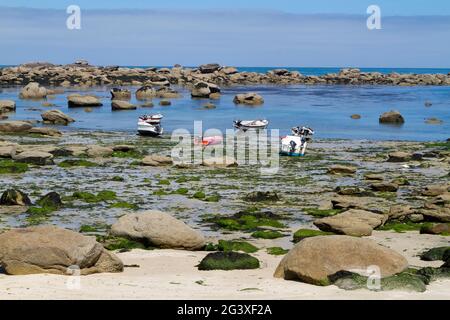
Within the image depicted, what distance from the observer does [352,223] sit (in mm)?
21969

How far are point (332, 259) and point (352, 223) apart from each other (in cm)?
623

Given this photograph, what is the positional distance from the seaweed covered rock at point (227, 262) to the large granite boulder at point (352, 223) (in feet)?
15.9

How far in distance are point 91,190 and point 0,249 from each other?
1337 cm

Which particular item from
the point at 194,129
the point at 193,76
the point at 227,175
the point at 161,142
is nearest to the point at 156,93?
the point at 193,76

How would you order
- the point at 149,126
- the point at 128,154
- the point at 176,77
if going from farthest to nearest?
the point at 176,77, the point at 149,126, the point at 128,154

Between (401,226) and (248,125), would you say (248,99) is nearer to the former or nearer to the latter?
(248,125)

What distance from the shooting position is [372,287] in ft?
48.2

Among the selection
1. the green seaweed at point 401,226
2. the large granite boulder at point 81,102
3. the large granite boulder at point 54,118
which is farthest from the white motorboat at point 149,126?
the green seaweed at point 401,226

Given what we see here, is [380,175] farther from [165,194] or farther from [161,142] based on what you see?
[161,142]

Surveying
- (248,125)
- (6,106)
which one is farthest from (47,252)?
(6,106)

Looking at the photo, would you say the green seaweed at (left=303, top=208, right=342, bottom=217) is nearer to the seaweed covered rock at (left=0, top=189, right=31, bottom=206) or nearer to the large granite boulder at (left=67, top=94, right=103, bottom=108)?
the seaweed covered rock at (left=0, top=189, right=31, bottom=206)

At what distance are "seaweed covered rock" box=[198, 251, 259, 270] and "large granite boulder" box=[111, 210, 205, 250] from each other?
242 cm

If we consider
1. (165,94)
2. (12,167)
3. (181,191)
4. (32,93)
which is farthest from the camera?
(165,94)

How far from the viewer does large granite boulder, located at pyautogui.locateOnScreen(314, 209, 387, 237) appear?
855 inches
